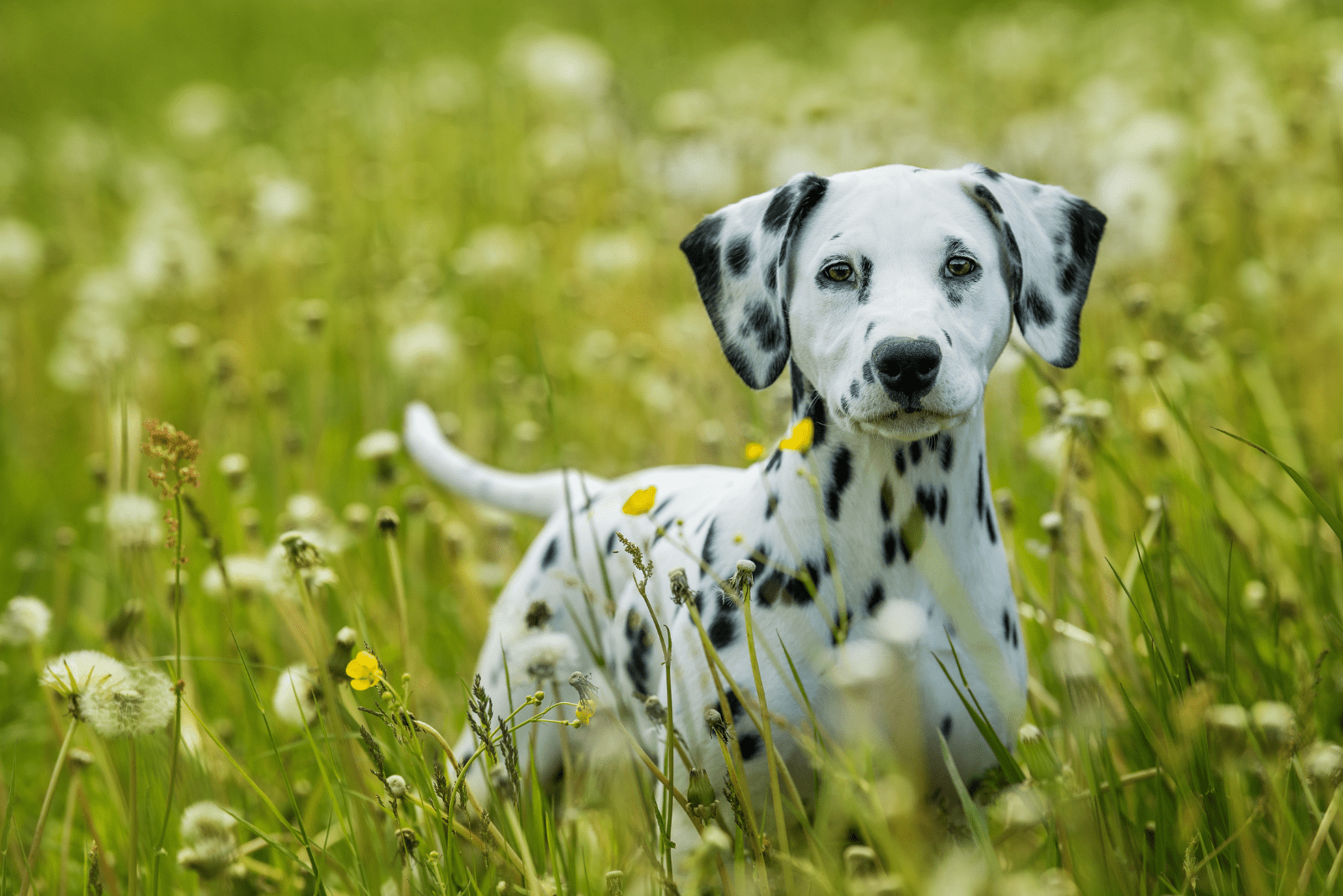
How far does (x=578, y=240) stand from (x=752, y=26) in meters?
7.53

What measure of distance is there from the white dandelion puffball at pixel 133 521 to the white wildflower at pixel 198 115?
672cm

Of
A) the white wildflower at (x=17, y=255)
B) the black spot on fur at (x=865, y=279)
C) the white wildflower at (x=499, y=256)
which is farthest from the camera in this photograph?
the white wildflower at (x=17, y=255)

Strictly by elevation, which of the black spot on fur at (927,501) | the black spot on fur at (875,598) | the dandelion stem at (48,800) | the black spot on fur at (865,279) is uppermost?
the black spot on fur at (865,279)

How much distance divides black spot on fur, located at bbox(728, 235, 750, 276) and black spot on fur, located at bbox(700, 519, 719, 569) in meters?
0.55

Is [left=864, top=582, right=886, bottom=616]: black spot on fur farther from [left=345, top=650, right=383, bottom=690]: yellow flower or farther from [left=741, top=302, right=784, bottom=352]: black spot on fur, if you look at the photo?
[left=345, top=650, right=383, bottom=690]: yellow flower

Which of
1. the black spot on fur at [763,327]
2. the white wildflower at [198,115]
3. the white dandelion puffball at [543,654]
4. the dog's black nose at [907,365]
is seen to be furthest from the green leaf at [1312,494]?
the white wildflower at [198,115]

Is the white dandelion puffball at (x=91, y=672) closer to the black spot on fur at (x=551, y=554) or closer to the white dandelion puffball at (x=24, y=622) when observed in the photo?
the white dandelion puffball at (x=24, y=622)

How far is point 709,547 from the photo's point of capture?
2.39 metres

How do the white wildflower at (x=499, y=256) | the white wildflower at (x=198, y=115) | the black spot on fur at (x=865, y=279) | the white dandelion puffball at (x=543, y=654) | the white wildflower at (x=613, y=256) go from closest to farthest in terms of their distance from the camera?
1. the black spot on fur at (x=865, y=279)
2. the white dandelion puffball at (x=543, y=654)
3. the white wildflower at (x=613, y=256)
4. the white wildflower at (x=499, y=256)
5. the white wildflower at (x=198, y=115)

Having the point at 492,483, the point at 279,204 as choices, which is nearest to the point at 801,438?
the point at 492,483

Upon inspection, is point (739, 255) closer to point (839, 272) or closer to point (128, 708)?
point (839, 272)

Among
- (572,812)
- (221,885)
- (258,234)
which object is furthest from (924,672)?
(258,234)

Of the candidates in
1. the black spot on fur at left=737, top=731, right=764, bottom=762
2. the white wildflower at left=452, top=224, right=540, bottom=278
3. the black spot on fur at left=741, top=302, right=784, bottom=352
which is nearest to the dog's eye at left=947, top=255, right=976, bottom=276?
the black spot on fur at left=741, top=302, right=784, bottom=352

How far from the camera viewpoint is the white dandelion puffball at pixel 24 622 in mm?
2303
